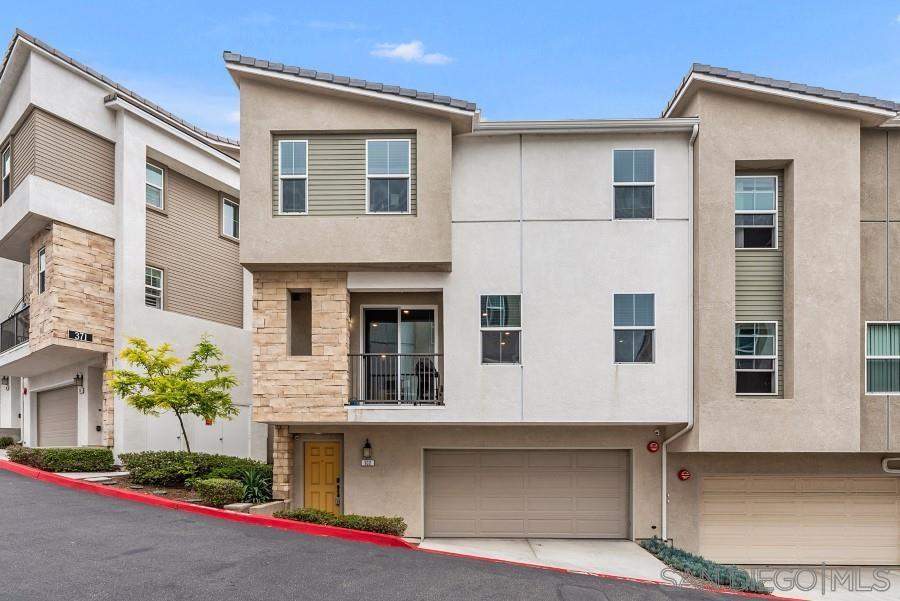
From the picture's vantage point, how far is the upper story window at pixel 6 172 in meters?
14.9

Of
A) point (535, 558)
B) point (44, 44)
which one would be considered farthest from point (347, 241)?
point (44, 44)

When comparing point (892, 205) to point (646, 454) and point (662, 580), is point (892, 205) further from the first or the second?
point (662, 580)

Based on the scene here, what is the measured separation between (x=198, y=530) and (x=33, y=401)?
1305cm

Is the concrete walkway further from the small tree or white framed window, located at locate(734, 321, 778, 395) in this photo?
the small tree

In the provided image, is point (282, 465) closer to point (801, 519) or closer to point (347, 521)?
point (347, 521)

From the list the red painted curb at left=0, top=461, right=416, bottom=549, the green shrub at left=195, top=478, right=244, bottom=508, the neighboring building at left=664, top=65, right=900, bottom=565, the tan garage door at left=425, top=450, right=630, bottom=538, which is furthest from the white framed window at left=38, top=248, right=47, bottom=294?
the neighboring building at left=664, top=65, right=900, bottom=565

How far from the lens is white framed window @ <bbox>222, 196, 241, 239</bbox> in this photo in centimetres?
1806

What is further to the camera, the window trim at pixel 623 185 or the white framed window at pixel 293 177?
the window trim at pixel 623 185

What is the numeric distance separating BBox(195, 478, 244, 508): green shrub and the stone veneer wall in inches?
54.2

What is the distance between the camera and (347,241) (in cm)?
1070

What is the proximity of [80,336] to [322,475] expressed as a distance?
273 inches

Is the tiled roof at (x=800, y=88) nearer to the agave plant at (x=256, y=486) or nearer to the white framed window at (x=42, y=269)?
the agave plant at (x=256, y=486)

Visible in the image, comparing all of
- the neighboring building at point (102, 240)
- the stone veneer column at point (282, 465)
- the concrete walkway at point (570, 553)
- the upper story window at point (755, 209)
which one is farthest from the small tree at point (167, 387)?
the upper story window at point (755, 209)

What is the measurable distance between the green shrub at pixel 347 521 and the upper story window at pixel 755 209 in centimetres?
858
